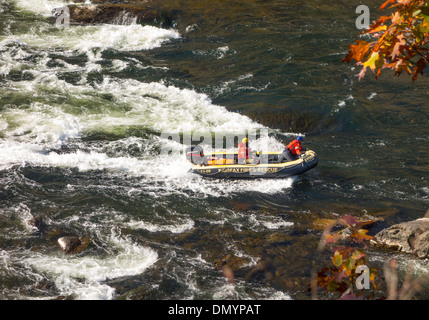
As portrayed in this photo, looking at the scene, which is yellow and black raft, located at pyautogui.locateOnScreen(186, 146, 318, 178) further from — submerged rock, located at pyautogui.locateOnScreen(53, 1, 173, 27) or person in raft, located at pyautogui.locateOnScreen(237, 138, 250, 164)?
submerged rock, located at pyautogui.locateOnScreen(53, 1, 173, 27)

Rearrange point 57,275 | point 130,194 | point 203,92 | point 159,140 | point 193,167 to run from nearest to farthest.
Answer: point 57,275, point 130,194, point 193,167, point 159,140, point 203,92

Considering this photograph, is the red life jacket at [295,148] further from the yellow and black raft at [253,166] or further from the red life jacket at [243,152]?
the red life jacket at [243,152]

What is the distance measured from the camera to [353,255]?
3.66 metres

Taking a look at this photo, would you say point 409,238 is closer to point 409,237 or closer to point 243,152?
point 409,237

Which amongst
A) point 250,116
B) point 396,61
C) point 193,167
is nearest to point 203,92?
point 250,116

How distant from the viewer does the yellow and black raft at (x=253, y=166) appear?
1377 centimetres

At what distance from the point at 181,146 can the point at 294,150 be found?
12.9 ft

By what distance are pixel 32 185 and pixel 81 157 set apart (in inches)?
78.4

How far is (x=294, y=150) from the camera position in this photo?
544 inches

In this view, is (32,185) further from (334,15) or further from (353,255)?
(334,15)

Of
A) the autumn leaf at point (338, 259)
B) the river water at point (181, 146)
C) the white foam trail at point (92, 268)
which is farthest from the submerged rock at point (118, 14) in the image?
the autumn leaf at point (338, 259)

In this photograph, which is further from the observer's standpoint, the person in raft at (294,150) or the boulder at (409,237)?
the person in raft at (294,150)

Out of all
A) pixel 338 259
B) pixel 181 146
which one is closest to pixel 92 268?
pixel 181 146

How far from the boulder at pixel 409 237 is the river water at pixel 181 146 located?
0.30m
